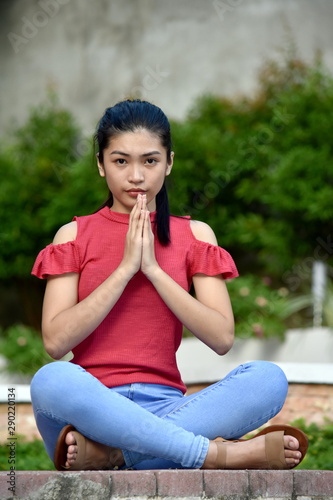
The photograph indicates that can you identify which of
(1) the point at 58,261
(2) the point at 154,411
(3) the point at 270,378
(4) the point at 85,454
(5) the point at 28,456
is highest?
(1) the point at 58,261

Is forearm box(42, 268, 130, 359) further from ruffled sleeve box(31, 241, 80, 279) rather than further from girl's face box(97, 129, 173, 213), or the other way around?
girl's face box(97, 129, 173, 213)

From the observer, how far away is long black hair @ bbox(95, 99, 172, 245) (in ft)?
9.71

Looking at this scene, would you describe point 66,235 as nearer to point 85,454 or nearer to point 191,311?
point 191,311

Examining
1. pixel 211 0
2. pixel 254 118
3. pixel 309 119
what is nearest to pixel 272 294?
pixel 309 119

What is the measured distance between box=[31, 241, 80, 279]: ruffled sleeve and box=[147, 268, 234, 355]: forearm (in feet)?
1.08

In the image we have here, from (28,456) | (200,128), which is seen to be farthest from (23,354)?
(200,128)

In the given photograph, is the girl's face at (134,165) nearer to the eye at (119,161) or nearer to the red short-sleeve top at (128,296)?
the eye at (119,161)

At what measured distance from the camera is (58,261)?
2.92 metres

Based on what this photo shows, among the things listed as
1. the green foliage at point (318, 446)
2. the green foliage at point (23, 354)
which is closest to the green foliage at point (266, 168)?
the green foliage at point (23, 354)

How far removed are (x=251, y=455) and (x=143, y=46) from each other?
7678 mm

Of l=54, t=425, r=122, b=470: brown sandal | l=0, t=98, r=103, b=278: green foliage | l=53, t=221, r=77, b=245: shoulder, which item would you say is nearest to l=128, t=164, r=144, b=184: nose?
l=53, t=221, r=77, b=245: shoulder

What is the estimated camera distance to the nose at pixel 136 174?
2.87 metres

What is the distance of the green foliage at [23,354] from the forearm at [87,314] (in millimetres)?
4454

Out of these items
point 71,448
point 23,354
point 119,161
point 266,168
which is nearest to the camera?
point 71,448
